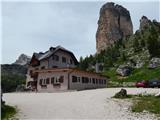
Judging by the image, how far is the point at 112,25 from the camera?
179750 mm

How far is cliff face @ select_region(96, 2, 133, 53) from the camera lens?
583 feet

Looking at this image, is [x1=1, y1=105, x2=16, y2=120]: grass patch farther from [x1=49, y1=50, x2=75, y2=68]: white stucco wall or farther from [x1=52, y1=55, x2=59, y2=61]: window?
[x1=52, y1=55, x2=59, y2=61]: window

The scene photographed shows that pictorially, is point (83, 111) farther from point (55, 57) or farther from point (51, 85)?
point (55, 57)

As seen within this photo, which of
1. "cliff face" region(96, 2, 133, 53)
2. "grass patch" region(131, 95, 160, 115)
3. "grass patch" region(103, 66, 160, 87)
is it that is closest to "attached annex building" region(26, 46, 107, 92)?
"grass patch" region(103, 66, 160, 87)

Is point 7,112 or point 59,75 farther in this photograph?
point 59,75

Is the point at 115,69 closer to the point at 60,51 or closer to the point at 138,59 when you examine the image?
the point at 138,59

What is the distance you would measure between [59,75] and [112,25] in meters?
126

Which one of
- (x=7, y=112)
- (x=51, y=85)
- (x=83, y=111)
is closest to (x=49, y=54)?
(x=51, y=85)

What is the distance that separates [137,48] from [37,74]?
6117cm

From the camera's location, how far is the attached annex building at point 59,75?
185 feet

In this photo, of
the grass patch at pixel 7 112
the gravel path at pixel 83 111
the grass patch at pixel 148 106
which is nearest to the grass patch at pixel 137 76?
the gravel path at pixel 83 111

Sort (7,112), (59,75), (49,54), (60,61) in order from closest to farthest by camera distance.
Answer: (7,112), (59,75), (49,54), (60,61)

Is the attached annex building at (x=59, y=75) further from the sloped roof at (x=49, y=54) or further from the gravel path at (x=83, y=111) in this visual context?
the gravel path at (x=83, y=111)

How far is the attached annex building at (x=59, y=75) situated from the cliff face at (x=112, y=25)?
106 metres
